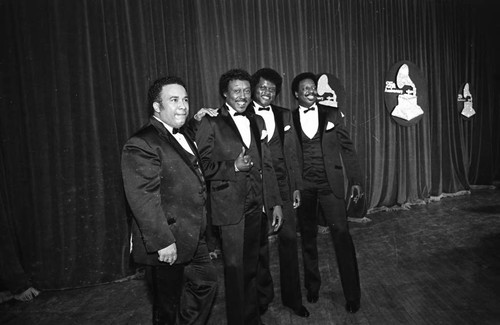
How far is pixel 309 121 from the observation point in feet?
9.36

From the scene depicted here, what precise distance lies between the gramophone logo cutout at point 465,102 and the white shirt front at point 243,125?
581cm

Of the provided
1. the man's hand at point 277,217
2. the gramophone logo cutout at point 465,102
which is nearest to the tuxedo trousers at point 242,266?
the man's hand at point 277,217

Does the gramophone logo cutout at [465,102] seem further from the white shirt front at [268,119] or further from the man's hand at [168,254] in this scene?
the man's hand at [168,254]

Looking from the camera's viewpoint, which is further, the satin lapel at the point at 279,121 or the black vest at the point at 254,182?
the satin lapel at the point at 279,121

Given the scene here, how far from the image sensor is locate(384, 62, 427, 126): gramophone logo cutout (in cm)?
587

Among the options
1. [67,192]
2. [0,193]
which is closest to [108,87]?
[67,192]

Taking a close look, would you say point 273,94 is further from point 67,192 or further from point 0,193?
point 0,193

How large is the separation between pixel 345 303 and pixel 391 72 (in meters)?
4.25

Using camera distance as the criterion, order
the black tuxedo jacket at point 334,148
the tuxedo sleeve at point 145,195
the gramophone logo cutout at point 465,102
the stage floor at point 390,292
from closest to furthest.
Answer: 1. the tuxedo sleeve at point 145,195
2. the stage floor at point 390,292
3. the black tuxedo jacket at point 334,148
4. the gramophone logo cutout at point 465,102

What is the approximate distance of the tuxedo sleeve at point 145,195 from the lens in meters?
1.80

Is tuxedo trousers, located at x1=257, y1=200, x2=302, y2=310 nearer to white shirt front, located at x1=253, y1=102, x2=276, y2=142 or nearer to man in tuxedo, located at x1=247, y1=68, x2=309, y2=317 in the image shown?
man in tuxedo, located at x1=247, y1=68, x2=309, y2=317

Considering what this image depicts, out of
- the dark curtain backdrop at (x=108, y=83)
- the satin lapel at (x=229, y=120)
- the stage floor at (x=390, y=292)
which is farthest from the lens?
the dark curtain backdrop at (x=108, y=83)

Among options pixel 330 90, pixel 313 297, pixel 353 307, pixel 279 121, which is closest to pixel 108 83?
pixel 279 121

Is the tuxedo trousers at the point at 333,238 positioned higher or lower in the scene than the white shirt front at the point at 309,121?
lower
